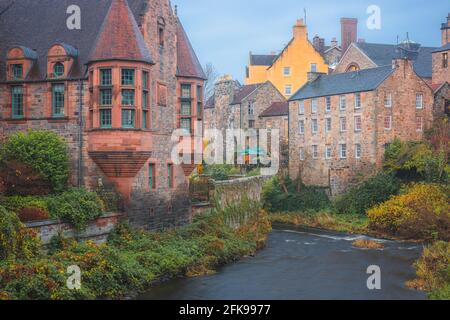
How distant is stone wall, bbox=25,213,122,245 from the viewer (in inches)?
908

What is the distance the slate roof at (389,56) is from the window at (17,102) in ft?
132

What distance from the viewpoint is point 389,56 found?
6450cm

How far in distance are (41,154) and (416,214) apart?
76.6 feet

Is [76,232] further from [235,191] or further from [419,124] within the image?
[419,124]

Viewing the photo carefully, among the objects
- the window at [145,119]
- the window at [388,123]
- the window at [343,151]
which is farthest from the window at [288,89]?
the window at [145,119]

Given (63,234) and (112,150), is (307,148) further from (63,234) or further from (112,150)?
(63,234)

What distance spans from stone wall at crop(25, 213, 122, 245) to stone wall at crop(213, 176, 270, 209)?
9.40 m

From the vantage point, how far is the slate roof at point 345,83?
49.0 metres

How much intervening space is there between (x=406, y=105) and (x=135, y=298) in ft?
108

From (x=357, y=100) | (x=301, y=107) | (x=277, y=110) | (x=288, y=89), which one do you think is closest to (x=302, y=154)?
(x=301, y=107)

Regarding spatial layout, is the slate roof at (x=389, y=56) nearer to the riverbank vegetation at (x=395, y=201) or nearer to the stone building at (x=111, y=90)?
the riverbank vegetation at (x=395, y=201)

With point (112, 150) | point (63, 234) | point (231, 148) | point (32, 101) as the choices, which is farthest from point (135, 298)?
point (231, 148)

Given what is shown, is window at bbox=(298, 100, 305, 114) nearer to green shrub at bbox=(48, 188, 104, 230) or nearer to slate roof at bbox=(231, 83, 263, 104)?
slate roof at bbox=(231, 83, 263, 104)
